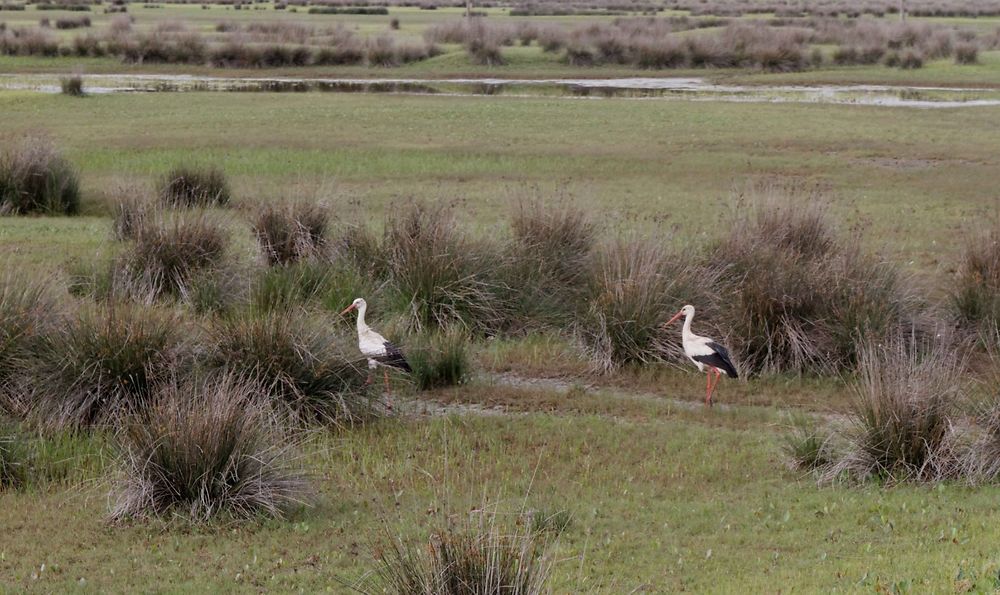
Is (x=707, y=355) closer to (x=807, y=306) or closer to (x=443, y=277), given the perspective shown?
(x=807, y=306)

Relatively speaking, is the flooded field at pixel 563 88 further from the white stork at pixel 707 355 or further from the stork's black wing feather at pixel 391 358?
the stork's black wing feather at pixel 391 358

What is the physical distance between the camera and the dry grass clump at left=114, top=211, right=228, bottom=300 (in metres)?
17.3

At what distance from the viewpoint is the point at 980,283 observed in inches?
663

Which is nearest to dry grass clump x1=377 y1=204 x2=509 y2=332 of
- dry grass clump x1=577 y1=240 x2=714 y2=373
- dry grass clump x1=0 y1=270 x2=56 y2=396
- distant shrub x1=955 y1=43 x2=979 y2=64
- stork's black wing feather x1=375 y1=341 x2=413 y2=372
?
dry grass clump x1=577 y1=240 x2=714 y2=373

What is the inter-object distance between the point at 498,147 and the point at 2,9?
8224cm

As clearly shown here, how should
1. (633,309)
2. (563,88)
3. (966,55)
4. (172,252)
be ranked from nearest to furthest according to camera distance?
(633,309), (172,252), (563,88), (966,55)

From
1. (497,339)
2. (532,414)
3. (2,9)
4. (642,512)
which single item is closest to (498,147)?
(497,339)

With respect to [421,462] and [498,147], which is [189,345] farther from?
[498,147]

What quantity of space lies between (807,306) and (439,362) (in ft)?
15.8

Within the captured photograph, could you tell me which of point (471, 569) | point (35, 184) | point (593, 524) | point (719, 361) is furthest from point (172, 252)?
point (471, 569)

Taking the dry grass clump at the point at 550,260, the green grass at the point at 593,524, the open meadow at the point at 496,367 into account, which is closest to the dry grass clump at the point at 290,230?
the open meadow at the point at 496,367

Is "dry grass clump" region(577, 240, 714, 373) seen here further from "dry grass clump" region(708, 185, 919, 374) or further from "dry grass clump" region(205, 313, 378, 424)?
"dry grass clump" region(205, 313, 378, 424)

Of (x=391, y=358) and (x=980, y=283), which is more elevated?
(x=391, y=358)

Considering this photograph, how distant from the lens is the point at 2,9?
102 m
